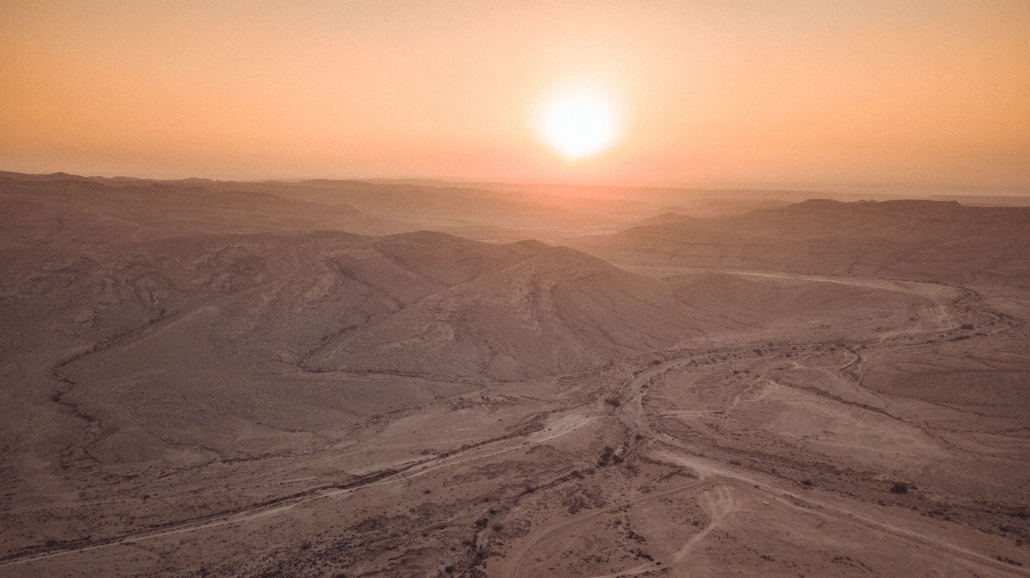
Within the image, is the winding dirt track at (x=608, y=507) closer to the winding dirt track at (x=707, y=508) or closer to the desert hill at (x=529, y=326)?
the winding dirt track at (x=707, y=508)

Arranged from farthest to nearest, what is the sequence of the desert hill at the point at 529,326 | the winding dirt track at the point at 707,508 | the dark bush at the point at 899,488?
the desert hill at the point at 529,326, the dark bush at the point at 899,488, the winding dirt track at the point at 707,508

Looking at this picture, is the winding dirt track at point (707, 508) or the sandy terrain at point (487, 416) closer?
the winding dirt track at point (707, 508)

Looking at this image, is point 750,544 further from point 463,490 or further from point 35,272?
point 35,272

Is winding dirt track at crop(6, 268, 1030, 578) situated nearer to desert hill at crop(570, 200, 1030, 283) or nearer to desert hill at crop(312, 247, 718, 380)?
desert hill at crop(312, 247, 718, 380)

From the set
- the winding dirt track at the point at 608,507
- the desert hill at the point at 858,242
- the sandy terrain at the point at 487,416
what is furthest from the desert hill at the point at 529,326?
the desert hill at the point at 858,242

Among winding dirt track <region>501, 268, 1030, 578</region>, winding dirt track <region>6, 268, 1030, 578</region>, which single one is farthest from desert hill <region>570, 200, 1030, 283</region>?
winding dirt track <region>6, 268, 1030, 578</region>

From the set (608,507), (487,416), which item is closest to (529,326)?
(487,416)

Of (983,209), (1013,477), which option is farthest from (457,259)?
(983,209)

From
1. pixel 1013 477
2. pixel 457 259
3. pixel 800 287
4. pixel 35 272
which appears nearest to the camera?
pixel 1013 477

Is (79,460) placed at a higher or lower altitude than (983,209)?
lower
